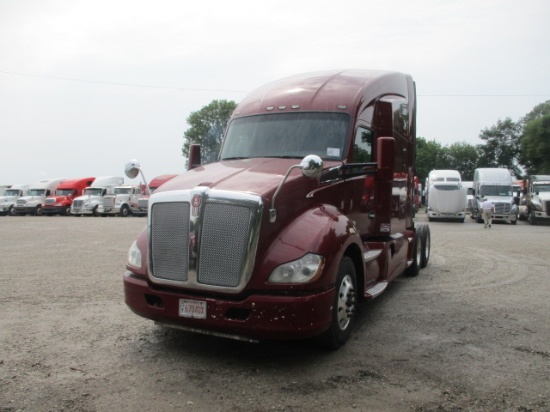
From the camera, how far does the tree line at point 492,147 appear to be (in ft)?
188

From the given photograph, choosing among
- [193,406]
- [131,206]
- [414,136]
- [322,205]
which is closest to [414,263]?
[414,136]

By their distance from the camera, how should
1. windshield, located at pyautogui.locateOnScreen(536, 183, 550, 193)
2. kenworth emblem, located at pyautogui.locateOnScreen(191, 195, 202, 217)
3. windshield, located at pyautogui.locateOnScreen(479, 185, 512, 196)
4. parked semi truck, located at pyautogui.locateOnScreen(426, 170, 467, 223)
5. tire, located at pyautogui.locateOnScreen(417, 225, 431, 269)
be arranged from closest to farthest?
kenworth emblem, located at pyautogui.locateOnScreen(191, 195, 202, 217), tire, located at pyautogui.locateOnScreen(417, 225, 431, 269), parked semi truck, located at pyautogui.locateOnScreen(426, 170, 467, 223), windshield, located at pyautogui.locateOnScreen(479, 185, 512, 196), windshield, located at pyautogui.locateOnScreen(536, 183, 550, 193)

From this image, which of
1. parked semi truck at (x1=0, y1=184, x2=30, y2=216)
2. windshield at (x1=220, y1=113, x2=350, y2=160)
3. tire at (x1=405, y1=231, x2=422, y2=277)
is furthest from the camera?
parked semi truck at (x1=0, y1=184, x2=30, y2=216)

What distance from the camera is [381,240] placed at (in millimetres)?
6664

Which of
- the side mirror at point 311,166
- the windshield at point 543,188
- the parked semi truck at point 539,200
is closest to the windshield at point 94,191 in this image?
the parked semi truck at point 539,200

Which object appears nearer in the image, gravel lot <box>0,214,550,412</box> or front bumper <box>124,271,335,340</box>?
gravel lot <box>0,214,550,412</box>

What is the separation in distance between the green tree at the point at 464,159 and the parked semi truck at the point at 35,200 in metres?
65.4

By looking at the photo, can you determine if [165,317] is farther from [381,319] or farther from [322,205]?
[381,319]

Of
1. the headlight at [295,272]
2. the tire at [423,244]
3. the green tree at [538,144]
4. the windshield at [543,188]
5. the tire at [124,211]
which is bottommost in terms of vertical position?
the tire at [124,211]

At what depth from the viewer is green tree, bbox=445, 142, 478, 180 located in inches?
3280

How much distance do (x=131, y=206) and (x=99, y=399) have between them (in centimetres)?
3094

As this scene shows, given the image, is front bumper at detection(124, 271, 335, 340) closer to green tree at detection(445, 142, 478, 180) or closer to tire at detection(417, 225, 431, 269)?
tire at detection(417, 225, 431, 269)

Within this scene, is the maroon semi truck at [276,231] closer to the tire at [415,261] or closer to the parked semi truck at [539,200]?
the tire at [415,261]

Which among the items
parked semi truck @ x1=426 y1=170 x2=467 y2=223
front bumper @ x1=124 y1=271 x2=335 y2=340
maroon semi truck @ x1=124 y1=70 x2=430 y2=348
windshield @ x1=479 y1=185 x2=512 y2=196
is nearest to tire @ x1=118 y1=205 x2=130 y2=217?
parked semi truck @ x1=426 y1=170 x2=467 y2=223
